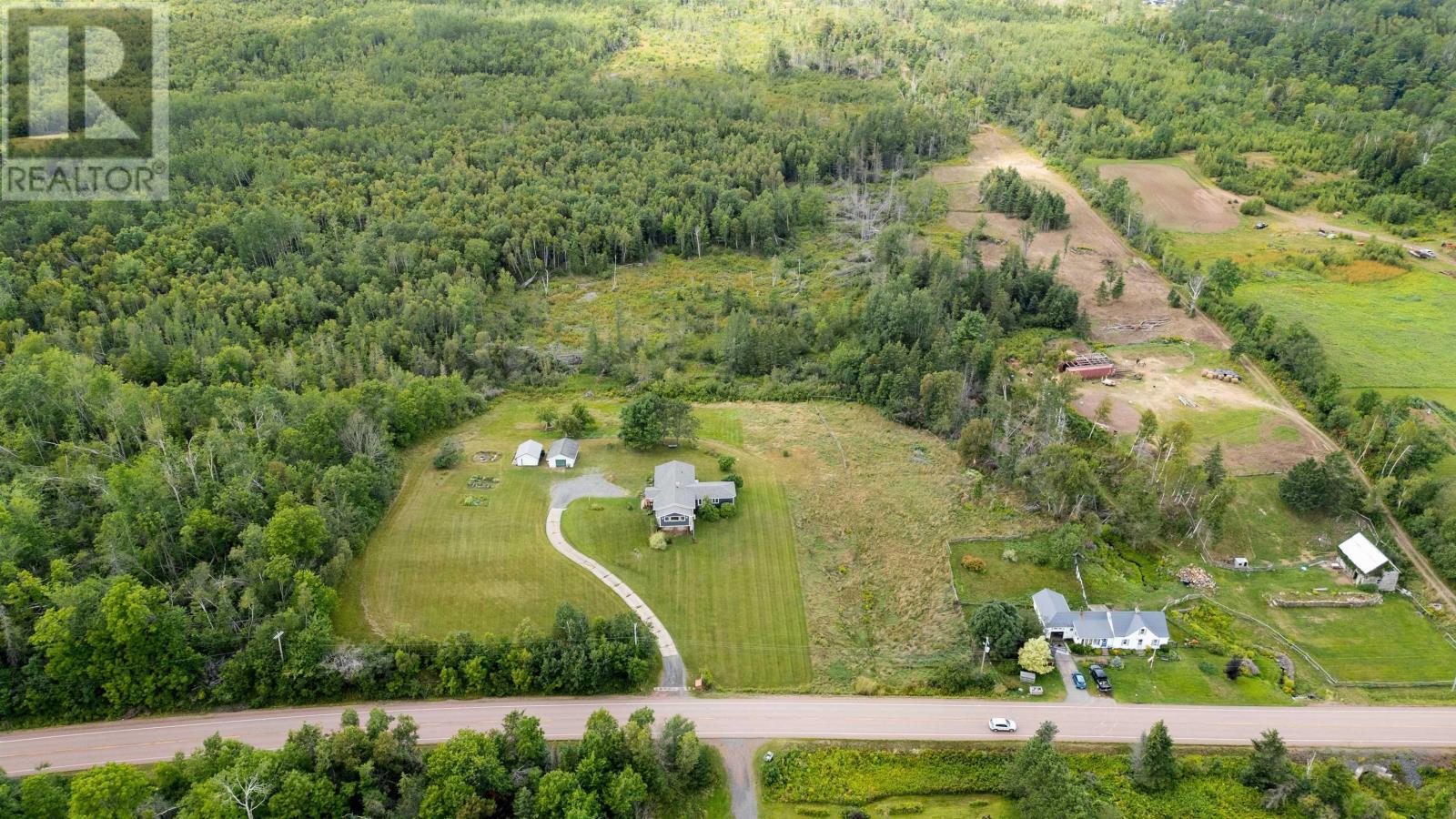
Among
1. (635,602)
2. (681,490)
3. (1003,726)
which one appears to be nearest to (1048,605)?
(1003,726)

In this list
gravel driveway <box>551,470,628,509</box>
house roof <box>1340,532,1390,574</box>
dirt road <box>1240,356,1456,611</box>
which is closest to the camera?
dirt road <box>1240,356,1456,611</box>

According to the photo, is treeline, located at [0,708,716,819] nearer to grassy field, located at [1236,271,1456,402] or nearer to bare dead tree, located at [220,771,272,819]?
bare dead tree, located at [220,771,272,819]

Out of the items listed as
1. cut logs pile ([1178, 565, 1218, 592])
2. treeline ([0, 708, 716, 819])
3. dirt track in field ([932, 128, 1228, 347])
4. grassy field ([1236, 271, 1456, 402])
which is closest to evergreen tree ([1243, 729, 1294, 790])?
cut logs pile ([1178, 565, 1218, 592])

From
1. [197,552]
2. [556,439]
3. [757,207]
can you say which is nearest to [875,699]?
[556,439]

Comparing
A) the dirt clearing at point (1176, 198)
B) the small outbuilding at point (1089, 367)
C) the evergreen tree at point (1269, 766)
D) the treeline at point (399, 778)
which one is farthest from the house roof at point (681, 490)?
the dirt clearing at point (1176, 198)

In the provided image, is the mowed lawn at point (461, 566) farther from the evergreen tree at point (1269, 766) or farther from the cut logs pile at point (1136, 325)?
the cut logs pile at point (1136, 325)

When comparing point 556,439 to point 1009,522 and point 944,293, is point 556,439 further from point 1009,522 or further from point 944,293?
point 944,293
